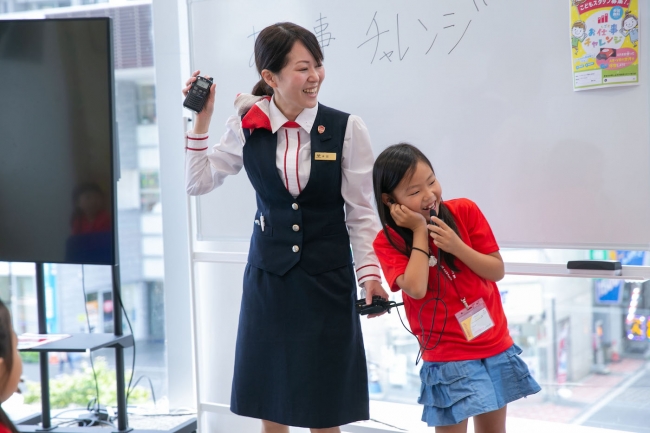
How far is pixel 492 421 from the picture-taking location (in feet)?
5.57

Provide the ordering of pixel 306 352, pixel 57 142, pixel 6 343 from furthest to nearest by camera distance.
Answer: pixel 57 142 → pixel 306 352 → pixel 6 343

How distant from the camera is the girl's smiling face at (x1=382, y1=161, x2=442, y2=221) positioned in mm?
1682

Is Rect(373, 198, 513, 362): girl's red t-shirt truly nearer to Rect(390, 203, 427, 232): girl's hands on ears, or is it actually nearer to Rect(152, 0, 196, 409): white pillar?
Rect(390, 203, 427, 232): girl's hands on ears

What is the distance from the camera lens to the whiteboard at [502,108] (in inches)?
74.7

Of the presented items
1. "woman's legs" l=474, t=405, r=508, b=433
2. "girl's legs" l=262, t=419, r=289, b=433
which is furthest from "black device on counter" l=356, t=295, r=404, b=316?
"girl's legs" l=262, t=419, r=289, b=433

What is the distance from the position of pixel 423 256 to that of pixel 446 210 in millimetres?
152

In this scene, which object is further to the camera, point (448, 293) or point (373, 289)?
point (373, 289)

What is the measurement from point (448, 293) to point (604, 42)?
0.84 metres

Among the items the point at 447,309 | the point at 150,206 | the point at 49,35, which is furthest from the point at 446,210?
the point at 150,206

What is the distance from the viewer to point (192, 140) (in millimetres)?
1935

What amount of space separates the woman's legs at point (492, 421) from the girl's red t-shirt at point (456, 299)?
0.53ft

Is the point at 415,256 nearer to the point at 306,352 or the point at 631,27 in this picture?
the point at 306,352

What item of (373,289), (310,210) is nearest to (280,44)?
(310,210)

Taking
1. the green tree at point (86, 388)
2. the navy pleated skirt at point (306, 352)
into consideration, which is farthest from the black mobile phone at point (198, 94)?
the green tree at point (86, 388)
